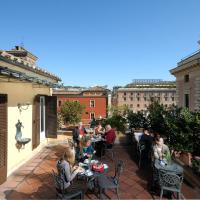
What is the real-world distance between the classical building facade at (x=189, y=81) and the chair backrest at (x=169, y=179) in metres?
10.6

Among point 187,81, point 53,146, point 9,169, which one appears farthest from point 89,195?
point 187,81

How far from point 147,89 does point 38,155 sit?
6666 centimetres

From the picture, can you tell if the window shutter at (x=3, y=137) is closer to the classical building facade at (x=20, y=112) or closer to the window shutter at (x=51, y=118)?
the classical building facade at (x=20, y=112)

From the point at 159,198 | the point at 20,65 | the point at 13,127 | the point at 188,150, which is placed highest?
the point at 20,65

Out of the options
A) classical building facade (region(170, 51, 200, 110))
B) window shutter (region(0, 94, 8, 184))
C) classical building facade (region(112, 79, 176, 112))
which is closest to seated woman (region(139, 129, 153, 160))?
window shutter (region(0, 94, 8, 184))

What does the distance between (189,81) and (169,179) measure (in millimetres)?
12878

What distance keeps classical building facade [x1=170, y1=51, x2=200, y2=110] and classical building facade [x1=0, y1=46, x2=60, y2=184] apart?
367 inches

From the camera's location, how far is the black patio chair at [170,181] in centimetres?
485

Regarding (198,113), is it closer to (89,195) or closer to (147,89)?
(89,195)

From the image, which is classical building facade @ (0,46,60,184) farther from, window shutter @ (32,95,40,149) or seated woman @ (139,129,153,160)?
seated woman @ (139,129,153,160)

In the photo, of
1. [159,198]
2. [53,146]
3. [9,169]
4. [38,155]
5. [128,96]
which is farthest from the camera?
[128,96]

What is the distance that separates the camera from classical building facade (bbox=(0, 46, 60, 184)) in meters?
5.76

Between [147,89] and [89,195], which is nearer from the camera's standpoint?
[89,195]

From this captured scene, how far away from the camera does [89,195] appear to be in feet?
17.0
